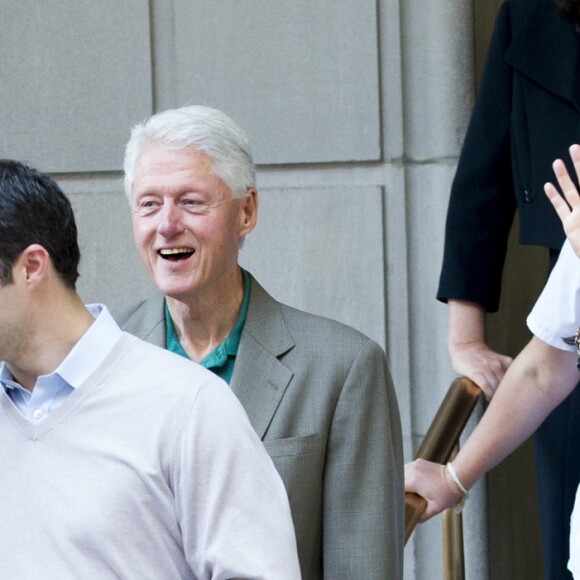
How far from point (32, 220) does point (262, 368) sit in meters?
0.71

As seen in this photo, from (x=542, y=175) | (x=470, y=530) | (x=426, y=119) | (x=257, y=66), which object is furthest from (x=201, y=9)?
(x=470, y=530)

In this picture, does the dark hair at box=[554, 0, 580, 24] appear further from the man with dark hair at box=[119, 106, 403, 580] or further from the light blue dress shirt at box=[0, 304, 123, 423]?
the light blue dress shirt at box=[0, 304, 123, 423]

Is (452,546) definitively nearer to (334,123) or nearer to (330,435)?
(330,435)

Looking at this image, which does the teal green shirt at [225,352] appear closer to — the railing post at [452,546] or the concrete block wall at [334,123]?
the railing post at [452,546]

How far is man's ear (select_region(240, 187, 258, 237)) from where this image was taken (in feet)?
9.18

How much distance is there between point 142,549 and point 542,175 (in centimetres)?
162

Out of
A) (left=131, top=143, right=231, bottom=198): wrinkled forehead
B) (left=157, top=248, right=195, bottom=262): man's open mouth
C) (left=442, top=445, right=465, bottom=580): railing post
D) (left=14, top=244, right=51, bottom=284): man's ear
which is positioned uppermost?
(left=131, top=143, right=231, bottom=198): wrinkled forehead

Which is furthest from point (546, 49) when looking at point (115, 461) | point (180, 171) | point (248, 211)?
point (115, 461)

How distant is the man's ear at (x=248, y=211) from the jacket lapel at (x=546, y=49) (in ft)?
2.62

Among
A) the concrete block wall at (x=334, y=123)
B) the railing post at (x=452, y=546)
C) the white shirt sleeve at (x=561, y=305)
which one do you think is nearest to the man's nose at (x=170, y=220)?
the white shirt sleeve at (x=561, y=305)

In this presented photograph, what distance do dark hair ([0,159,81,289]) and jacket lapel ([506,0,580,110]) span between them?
146 cm

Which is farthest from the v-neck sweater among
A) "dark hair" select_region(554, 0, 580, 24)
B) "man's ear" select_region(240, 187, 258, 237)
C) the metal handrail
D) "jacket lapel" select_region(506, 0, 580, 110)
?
"jacket lapel" select_region(506, 0, 580, 110)

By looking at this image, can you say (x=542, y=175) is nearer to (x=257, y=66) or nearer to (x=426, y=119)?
(x=426, y=119)

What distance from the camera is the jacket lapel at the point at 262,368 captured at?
2.61 m
